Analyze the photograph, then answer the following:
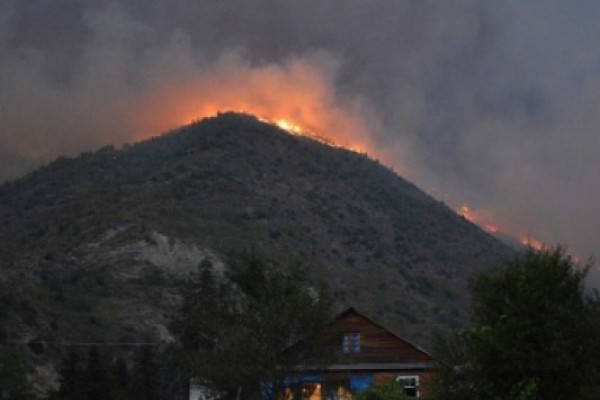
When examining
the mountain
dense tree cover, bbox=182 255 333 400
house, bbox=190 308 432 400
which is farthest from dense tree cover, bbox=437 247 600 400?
the mountain

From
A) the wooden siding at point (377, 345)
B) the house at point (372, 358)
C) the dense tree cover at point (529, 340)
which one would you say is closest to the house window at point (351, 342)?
the house at point (372, 358)

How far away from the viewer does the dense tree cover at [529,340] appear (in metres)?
24.7

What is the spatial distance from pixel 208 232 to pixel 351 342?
55440 millimetres

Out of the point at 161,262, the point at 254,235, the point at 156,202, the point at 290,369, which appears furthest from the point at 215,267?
the point at 290,369

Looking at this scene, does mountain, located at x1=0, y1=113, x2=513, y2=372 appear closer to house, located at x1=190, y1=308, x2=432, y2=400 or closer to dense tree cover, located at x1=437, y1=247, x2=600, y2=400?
house, located at x1=190, y1=308, x2=432, y2=400

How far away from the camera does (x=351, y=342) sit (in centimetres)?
4372

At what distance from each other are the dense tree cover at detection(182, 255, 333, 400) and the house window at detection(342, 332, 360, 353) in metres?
7.37

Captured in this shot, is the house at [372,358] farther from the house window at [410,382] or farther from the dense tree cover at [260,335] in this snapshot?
the dense tree cover at [260,335]

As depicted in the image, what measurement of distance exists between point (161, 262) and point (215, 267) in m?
5.75

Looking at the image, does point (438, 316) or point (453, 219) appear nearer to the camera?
point (438, 316)

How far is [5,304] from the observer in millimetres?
63219

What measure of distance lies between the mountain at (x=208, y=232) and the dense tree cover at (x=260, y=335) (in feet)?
89.0

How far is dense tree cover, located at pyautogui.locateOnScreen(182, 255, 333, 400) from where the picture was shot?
33438mm

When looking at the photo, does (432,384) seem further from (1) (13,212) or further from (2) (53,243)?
(1) (13,212)
